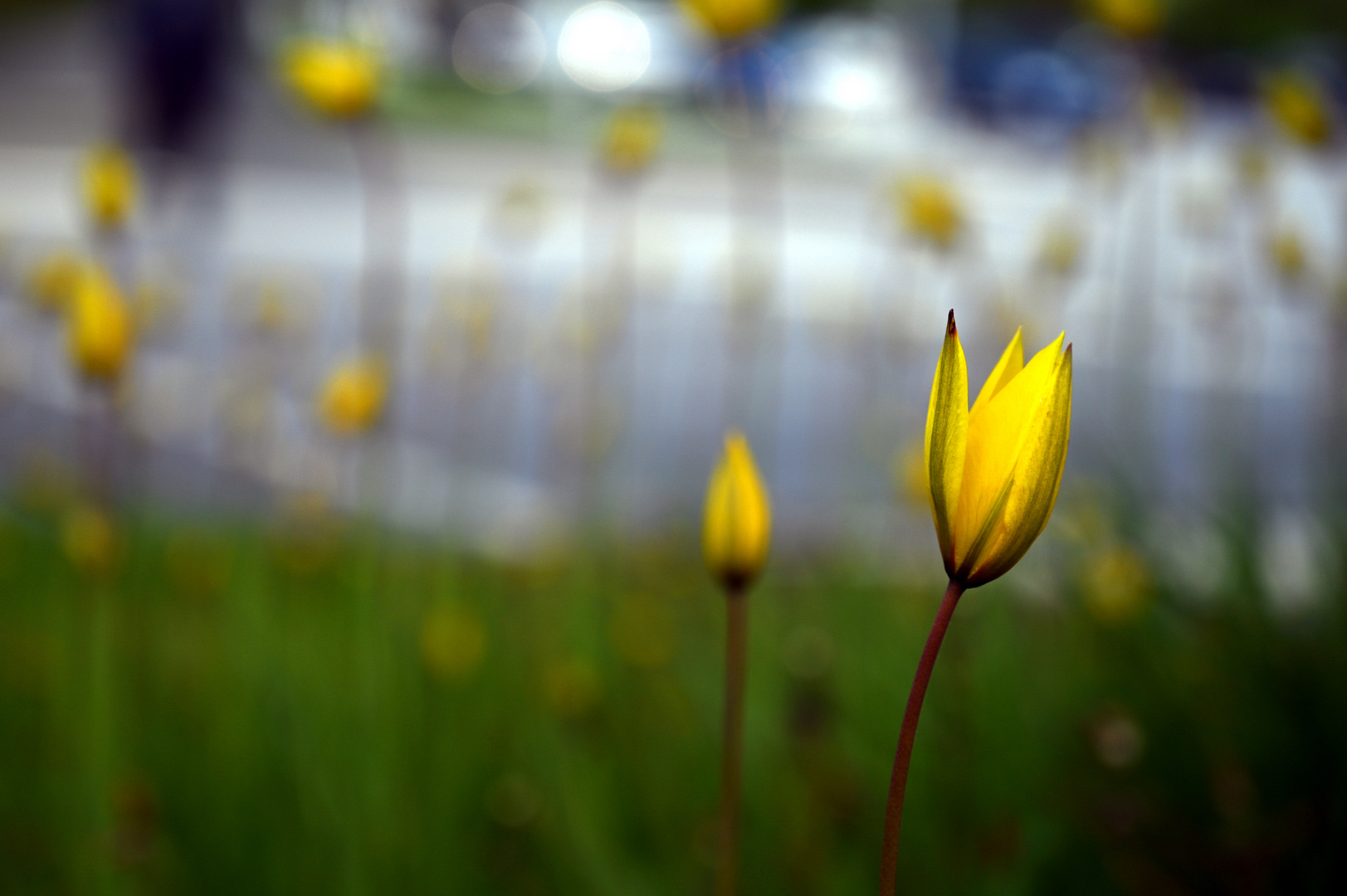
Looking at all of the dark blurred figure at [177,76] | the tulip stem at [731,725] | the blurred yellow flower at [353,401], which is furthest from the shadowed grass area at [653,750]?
the dark blurred figure at [177,76]

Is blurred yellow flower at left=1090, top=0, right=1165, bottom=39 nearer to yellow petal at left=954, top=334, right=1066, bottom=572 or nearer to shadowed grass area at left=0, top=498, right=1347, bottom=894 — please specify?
shadowed grass area at left=0, top=498, right=1347, bottom=894

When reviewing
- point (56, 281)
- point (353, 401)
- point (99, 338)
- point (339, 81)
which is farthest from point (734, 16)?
point (56, 281)

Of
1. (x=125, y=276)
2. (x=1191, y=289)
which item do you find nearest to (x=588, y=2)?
(x=1191, y=289)

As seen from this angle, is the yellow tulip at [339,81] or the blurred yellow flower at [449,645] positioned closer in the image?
the yellow tulip at [339,81]

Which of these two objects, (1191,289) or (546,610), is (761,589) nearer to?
(546,610)

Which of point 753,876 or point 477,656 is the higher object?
point 477,656

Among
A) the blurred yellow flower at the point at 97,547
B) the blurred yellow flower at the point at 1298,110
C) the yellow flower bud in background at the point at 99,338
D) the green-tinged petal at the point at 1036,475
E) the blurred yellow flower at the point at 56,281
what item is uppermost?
the blurred yellow flower at the point at 1298,110

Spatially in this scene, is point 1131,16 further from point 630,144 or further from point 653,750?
point 653,750

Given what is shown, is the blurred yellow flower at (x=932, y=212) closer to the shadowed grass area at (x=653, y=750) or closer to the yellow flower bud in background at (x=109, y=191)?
the shadowed grass area at (x=653, y=750)
